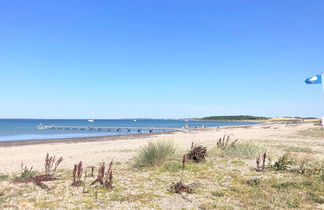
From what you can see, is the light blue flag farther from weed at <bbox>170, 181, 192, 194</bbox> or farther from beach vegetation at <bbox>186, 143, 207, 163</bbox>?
weed at <bbox>170, 181, 192, 194</bbox>

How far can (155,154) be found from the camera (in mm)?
8688

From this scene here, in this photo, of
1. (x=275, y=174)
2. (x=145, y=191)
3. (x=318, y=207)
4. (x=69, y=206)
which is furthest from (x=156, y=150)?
(x=318, y=207)

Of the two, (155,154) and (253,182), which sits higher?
(155,154)

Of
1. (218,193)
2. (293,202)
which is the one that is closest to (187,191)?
(218,193)

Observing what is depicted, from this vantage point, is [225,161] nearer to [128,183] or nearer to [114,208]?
[128,183]

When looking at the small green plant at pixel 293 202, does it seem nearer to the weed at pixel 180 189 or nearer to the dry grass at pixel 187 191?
the dry grass at pixel 187 191

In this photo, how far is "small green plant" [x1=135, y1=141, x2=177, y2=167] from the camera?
28.4 ft

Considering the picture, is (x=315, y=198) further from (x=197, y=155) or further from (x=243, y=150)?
(x=243, y=150)

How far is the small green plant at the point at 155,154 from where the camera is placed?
8.66m

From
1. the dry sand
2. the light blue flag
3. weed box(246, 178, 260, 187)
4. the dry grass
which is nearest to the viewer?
the dry grass

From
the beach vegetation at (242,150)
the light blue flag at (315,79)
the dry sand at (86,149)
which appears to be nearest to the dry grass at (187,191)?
the beach vegetation at (242,150)

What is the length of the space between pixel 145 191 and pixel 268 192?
266 cm

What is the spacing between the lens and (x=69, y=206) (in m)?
4.75

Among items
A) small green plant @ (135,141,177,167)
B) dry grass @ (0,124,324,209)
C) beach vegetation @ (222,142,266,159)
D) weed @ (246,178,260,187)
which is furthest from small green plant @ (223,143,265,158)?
weed @ (246,178,260,187)
